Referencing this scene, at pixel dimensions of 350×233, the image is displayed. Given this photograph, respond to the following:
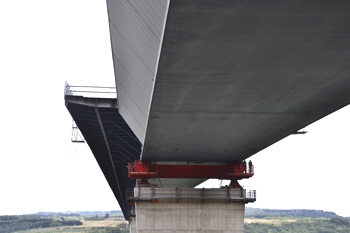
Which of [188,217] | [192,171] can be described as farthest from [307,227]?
[188,217]

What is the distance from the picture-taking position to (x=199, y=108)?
19156 mm

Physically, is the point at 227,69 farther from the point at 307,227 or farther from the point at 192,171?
Answer: the point at 307,227

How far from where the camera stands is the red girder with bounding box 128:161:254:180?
3130 centimetres

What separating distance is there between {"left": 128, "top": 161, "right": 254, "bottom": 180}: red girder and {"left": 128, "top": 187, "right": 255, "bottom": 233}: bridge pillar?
113 centimetres

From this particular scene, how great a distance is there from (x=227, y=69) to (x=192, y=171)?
17562 millimetres

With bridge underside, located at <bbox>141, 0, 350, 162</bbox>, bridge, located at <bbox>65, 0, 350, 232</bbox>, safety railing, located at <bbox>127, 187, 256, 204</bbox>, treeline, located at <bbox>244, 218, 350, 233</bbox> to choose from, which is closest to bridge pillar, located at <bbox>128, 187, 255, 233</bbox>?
safety railing, located at <bbox>127, 187, 256, 204</bbox>

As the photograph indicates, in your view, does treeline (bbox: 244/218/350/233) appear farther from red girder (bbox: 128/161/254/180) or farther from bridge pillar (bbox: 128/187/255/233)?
bridge pillar (bbox: 128/187/255/233)

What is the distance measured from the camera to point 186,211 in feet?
99.6

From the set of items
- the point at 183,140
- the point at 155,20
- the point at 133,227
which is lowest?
the point at 133,227

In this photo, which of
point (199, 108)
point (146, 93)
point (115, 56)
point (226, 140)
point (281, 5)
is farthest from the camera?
point (226, 140)

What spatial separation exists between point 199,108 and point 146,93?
2.83 m

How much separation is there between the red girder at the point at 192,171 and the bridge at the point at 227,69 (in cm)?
233

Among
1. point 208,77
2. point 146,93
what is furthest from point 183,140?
point 208,77

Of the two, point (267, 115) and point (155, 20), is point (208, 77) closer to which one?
point (155, 20)
